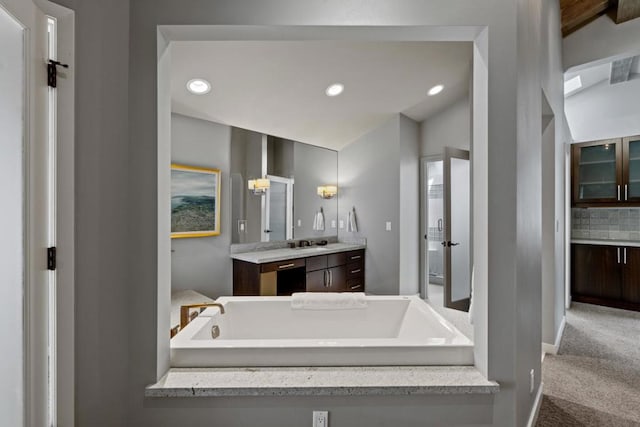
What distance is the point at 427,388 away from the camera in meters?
1.39

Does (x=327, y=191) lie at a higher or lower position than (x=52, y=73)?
lower

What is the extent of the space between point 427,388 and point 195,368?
101 cm

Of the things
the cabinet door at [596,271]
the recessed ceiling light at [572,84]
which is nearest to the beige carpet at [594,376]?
the cabinet door at [596,271]

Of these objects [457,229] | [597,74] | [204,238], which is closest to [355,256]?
[457,229]

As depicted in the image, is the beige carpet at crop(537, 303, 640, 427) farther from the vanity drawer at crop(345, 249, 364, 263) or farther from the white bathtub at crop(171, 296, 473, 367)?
the vanity drawer at crop(345, 249, 364, 263)

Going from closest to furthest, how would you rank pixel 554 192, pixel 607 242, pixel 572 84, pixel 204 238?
pixel 554 192 → pixel 204 238 → pixel 607 242 → pixel 572 84

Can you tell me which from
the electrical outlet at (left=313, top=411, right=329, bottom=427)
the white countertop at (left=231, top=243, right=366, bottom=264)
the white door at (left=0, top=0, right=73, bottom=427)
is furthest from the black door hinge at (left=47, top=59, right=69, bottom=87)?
the white countertop at (left=231, top=243, right=366, bottom=264)

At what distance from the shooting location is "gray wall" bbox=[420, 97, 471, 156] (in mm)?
4371

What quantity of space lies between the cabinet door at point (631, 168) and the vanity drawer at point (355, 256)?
3306 millimetres

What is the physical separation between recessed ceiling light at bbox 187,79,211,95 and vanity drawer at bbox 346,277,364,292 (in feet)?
9.13

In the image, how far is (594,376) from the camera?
2566 mm

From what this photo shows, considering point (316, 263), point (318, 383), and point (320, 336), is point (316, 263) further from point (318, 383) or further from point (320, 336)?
point (318, 383)

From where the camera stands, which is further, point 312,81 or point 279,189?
point 279,189

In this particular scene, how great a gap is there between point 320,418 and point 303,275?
2333mm
